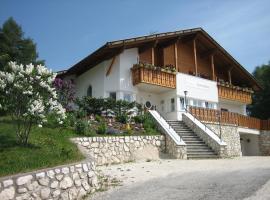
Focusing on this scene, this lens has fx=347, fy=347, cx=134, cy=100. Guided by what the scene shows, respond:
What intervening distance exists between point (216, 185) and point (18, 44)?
2216 cm

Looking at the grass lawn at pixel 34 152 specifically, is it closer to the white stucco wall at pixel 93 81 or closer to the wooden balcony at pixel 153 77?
the wooden balcony at pixel 153 77

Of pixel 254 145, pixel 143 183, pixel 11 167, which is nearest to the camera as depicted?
pixel 11 167

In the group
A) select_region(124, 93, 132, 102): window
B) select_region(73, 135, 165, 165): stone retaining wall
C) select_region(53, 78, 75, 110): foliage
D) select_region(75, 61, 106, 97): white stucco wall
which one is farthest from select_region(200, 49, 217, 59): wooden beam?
select_region(73, 135, 165, 165): stone retaining wall

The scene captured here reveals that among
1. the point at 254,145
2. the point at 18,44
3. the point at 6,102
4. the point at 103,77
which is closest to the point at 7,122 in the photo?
the point at 6,102

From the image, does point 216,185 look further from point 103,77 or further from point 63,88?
point 103,77

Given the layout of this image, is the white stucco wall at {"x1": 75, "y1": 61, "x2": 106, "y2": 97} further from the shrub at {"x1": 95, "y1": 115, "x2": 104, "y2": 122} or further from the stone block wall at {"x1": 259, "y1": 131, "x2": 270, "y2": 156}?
the stone block wall at {"x1": 259, "y1": 131, "x2": 270, "y2": 156}

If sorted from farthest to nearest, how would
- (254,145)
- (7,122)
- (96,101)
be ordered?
(254,145) → (96,101) → (7,122)

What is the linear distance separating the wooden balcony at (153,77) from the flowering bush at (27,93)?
1253 cm

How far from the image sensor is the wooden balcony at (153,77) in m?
23.1

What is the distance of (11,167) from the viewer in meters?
8.27

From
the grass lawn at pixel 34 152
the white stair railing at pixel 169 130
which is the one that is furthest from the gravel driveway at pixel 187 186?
the white stair railing at pixel 169 130

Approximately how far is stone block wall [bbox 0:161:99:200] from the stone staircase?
8.88 m

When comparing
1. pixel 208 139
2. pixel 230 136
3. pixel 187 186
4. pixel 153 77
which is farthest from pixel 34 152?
pixel 230 136

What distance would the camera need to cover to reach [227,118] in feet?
83.7
